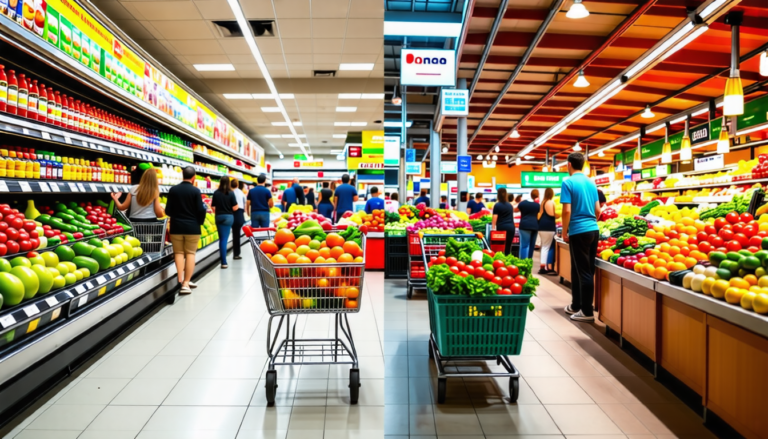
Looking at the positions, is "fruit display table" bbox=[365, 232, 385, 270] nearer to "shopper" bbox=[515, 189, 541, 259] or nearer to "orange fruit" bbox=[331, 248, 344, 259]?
"shopper" bbox=[515, 189, 541, 259]

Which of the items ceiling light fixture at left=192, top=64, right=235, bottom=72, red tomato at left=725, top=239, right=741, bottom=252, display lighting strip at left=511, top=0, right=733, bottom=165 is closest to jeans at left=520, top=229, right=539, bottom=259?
display lighting strip at left=511, top=0, right=733, bottom=165

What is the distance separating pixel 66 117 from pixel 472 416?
4204mm

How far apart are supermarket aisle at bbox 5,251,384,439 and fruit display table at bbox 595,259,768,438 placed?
5.99 ft

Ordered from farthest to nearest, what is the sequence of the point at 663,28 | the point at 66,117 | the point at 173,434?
the point at 663,28
the point at 66,117
the point at 173,434

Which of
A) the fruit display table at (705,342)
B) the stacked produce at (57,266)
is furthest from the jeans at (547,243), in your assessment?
the stacked produce at (57,266)

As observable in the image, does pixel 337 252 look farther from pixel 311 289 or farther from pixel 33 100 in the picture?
pixel 33 100

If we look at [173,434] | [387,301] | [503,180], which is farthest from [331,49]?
[503,180]

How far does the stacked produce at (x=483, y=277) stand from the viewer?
2949 millimetres

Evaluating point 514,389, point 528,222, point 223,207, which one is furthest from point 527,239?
point 514,389

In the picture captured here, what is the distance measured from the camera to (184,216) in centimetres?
564

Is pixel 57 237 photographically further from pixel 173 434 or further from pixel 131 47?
pixel 131 47

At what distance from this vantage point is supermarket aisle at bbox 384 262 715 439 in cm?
261

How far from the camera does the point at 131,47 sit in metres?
5.64

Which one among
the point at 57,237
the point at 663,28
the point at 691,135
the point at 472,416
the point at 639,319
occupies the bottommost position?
the point at 472,416
